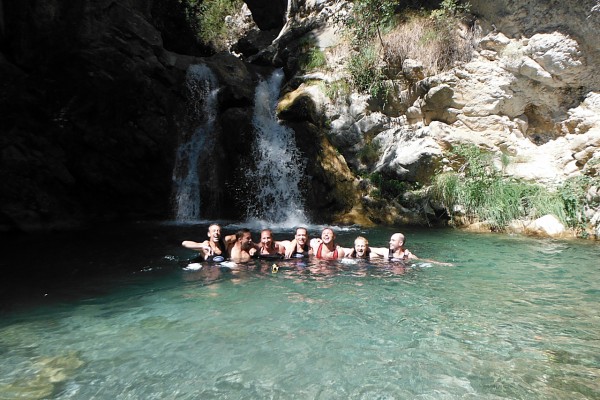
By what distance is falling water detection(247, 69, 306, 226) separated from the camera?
40.3 feet

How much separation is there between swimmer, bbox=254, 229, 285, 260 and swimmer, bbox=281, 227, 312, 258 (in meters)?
0.10

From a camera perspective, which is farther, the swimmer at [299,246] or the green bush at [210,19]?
A: the green bush at [210,19]

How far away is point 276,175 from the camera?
12719 mm

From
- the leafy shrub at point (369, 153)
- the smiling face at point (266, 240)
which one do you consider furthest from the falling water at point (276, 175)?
the smiling face at point (266, 240)

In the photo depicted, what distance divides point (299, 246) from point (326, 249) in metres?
0.49

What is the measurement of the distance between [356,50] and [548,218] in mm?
8299

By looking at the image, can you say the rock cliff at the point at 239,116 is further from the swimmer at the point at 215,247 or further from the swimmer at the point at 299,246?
the swimmer at the point at 215,247

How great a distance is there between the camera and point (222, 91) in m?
13.9

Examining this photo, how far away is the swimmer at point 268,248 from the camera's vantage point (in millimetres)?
7059

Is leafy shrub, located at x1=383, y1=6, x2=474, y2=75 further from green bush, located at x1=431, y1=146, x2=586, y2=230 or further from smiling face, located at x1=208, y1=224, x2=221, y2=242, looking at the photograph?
smiling face, located at x1=208, y1=224, x2=221, y2=242

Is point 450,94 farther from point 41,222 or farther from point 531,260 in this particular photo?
point 41,222

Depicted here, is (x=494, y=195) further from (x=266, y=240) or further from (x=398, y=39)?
(x=266, y=240)

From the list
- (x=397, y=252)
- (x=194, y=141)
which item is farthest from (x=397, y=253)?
(x=194, y=141)

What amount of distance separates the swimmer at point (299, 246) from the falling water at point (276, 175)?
4.39 meters
